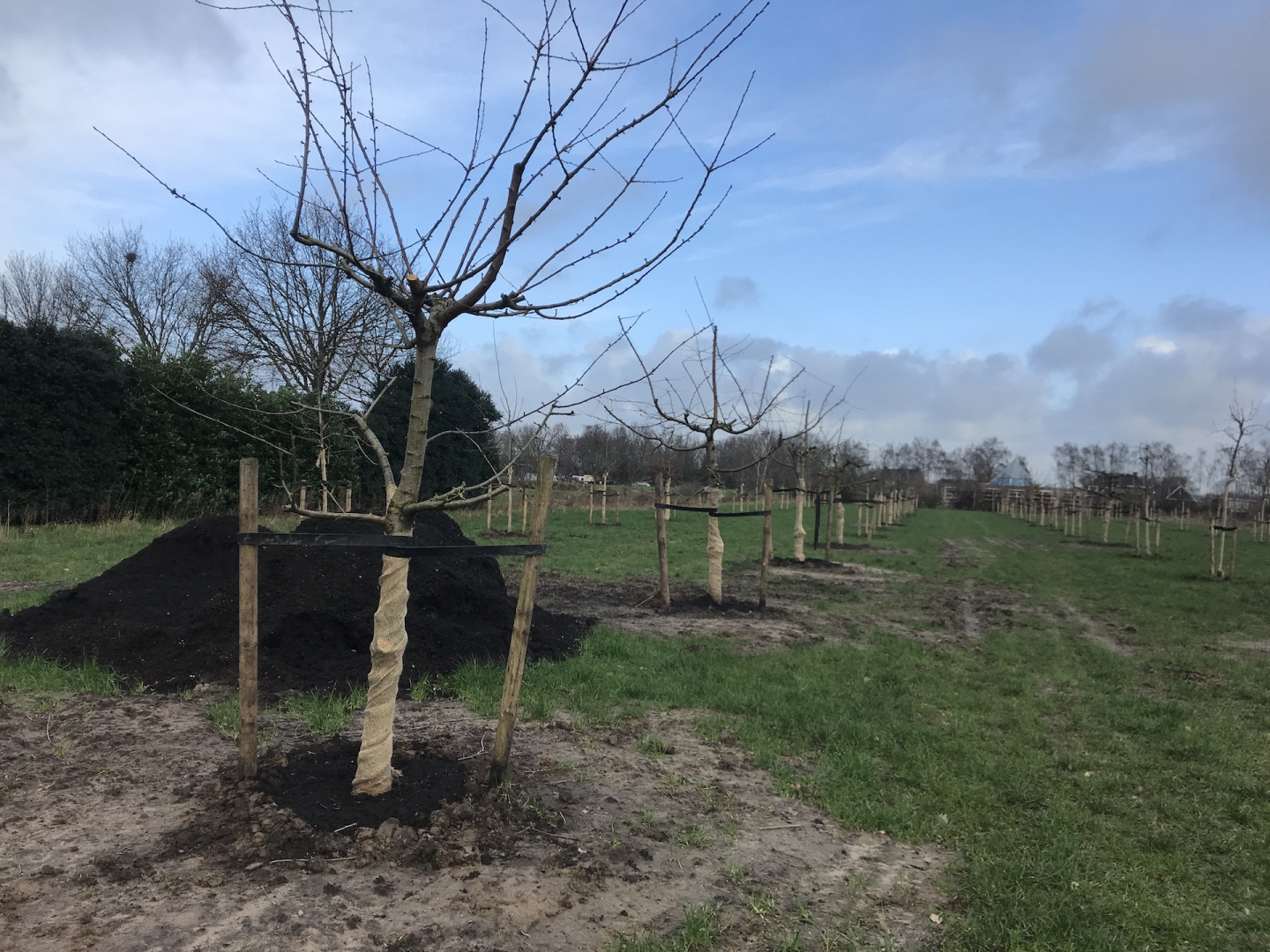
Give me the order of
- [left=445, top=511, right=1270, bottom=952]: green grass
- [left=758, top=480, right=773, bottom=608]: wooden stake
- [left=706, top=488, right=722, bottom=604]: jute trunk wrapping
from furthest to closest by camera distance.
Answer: [left=758, top=480, right=773, bottom=608]: wooden stake
[left=706, top=488, right=722, bottom=604]: jute trunk wrapping
[left=445, top=511, right=1270, bottom=952]: green grass

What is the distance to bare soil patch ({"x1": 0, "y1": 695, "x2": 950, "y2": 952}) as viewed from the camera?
2.73 m

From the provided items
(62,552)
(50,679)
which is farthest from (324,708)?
(62,552)

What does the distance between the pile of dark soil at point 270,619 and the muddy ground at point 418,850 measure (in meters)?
0.99

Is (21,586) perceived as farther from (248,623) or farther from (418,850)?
(418,850)

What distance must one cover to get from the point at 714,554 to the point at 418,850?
7117 mm

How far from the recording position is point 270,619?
641cm

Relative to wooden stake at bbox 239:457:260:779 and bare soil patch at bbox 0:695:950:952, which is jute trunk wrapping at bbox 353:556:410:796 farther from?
wooden stake at bbox 239:457:260:779

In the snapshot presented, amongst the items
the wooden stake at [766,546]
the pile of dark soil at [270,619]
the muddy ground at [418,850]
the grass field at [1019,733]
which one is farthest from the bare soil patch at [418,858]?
the wooden stake at [766,546]

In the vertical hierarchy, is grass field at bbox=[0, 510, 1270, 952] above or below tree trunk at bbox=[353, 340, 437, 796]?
below

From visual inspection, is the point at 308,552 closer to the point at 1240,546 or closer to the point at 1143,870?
the point at 1143,870

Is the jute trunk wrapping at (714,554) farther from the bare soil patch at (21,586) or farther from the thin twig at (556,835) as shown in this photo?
the bare soil patch at (21,586)

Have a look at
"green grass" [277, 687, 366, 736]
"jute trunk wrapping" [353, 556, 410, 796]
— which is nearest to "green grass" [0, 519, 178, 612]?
"green grass" [277, 687, 366, 736]

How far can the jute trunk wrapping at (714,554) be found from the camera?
9805 millimetres

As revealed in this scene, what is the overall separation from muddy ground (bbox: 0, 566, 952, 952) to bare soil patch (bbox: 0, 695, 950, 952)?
0.03 ft
